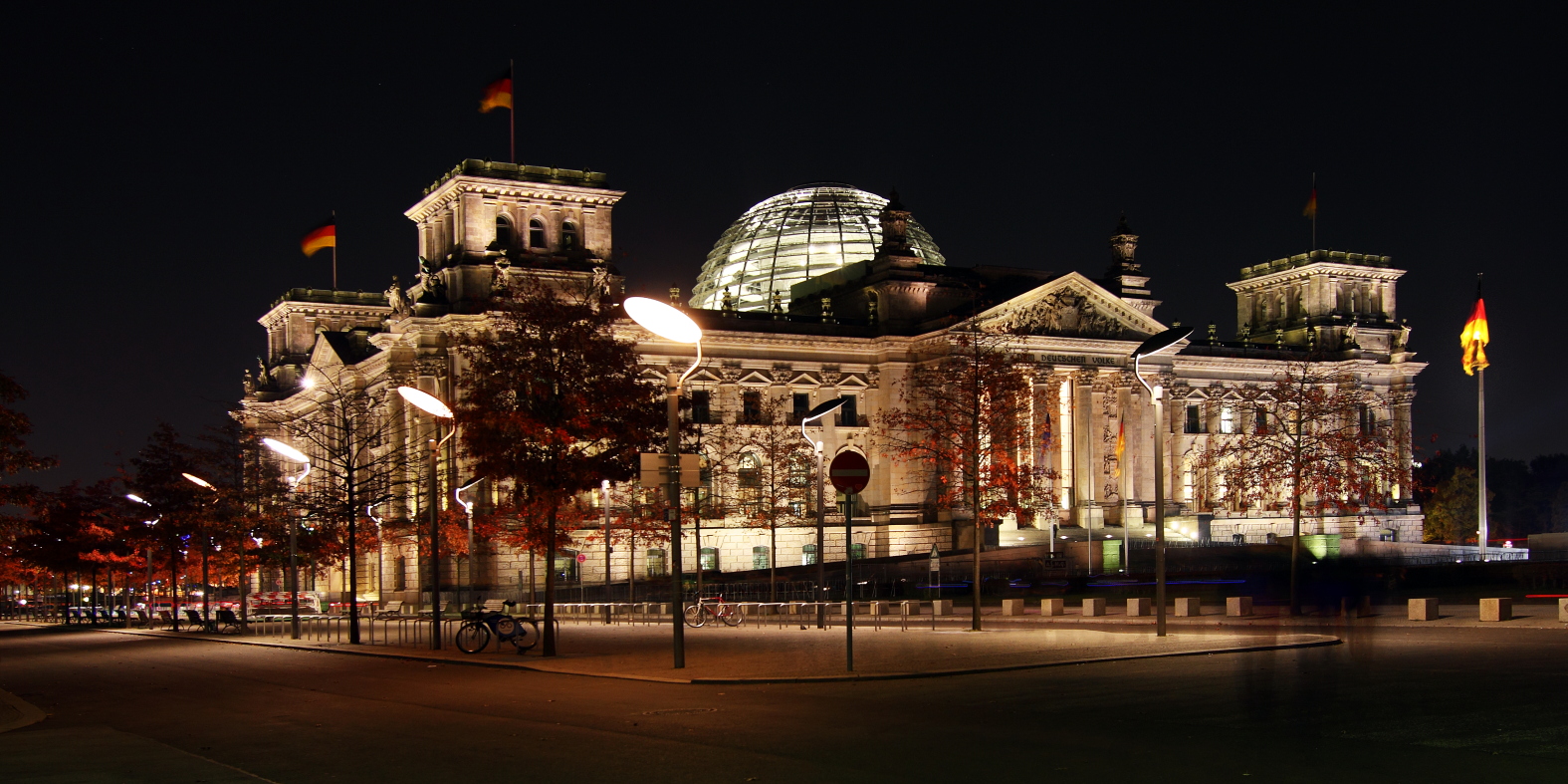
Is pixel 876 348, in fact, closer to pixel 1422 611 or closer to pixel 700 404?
pixel 700 404

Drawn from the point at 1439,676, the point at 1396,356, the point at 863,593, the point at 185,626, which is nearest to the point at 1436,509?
the point at 1396,356

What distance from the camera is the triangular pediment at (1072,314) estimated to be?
3349 inches

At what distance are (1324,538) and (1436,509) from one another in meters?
46.9

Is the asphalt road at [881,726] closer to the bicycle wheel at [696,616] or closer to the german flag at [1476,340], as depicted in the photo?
the bicycle wheel at [696,616]

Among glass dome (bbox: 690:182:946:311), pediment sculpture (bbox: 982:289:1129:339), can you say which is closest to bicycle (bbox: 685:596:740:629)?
pediment sculpture (bbox: 982:289:1129:339)

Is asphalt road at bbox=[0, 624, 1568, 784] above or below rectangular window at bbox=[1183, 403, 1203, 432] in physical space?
below

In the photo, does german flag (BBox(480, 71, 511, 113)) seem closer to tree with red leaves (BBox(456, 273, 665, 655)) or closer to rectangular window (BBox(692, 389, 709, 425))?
rectangular window (BBox(692, 389, 709, 425))

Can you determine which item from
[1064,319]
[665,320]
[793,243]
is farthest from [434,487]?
[793,243]

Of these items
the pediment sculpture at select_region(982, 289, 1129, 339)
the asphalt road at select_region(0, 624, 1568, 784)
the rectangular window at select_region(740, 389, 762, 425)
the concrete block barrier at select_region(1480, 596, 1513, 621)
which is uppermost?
the pediment sculpture at select_region(982, 289, 1129, 339)

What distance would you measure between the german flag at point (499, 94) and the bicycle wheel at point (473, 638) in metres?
43.3

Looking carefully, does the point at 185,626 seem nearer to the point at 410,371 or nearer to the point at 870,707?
the point at 410,371

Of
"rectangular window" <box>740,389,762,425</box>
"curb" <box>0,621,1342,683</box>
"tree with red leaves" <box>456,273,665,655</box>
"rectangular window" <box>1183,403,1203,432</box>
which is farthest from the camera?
"rectangular window" <box>1183,403,1203,432</box>

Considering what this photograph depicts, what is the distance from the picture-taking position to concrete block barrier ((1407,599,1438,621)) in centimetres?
3650

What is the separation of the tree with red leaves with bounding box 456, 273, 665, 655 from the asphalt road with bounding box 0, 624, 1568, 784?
7618mm
